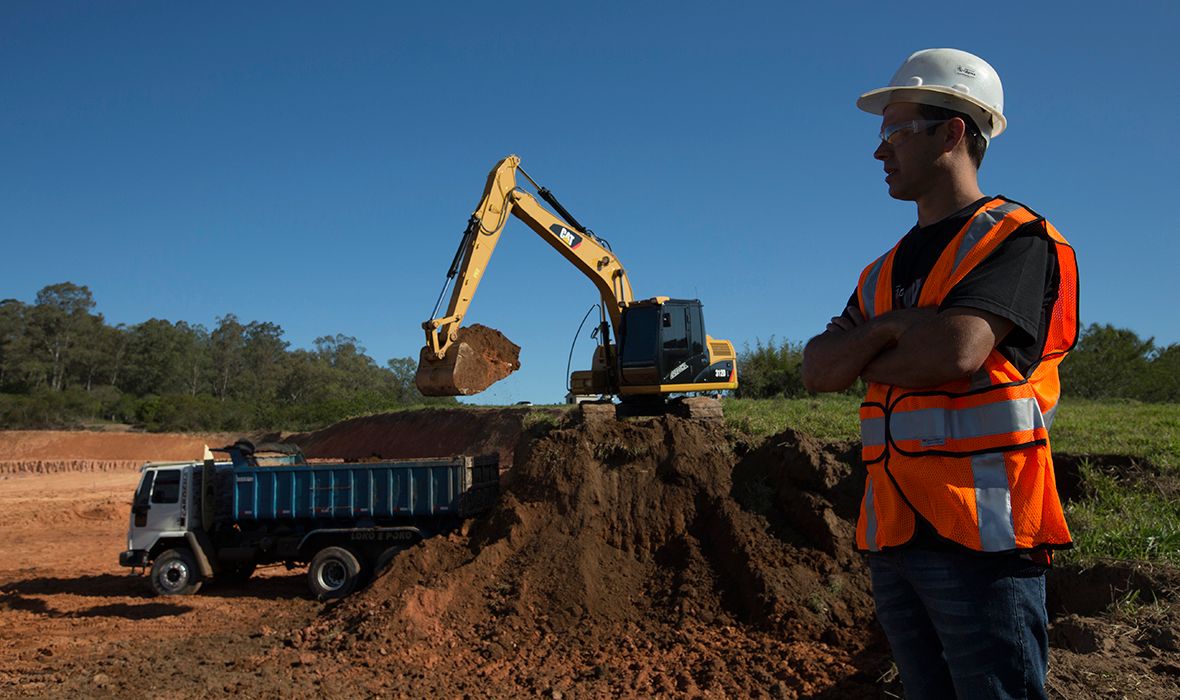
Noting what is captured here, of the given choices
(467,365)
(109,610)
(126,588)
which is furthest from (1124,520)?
(126,588)

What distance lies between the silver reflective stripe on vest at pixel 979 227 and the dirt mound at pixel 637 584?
480 centimetres

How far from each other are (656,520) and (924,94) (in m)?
8.25

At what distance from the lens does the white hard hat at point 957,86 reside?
2.10 metres

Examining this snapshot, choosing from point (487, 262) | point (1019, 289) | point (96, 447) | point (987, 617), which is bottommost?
point (987, 617)

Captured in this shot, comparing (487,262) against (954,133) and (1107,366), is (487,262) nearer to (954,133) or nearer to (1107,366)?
(954,133)

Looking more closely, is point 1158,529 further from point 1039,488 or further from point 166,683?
point 166,683

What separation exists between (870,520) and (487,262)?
39.4 feet

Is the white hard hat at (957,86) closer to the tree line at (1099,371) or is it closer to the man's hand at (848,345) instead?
the man's hand at (848,345)

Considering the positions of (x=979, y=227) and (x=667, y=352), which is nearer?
(x=979, y=227)

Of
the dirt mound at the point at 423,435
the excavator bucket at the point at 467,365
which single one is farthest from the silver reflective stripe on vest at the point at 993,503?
the dirt mound at the point at 423,435

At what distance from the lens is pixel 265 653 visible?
27.4ft

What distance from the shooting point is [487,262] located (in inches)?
543

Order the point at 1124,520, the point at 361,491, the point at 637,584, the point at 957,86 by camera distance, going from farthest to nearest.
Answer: the point at 361,491 < the point at 637,584 < the point at 1124,520 < the point at 957,86

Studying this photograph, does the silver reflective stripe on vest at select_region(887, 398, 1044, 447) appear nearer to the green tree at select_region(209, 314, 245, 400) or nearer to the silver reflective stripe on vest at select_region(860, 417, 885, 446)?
the silver reflective stripe on vest at select_region(860, 417, 885, 446)
